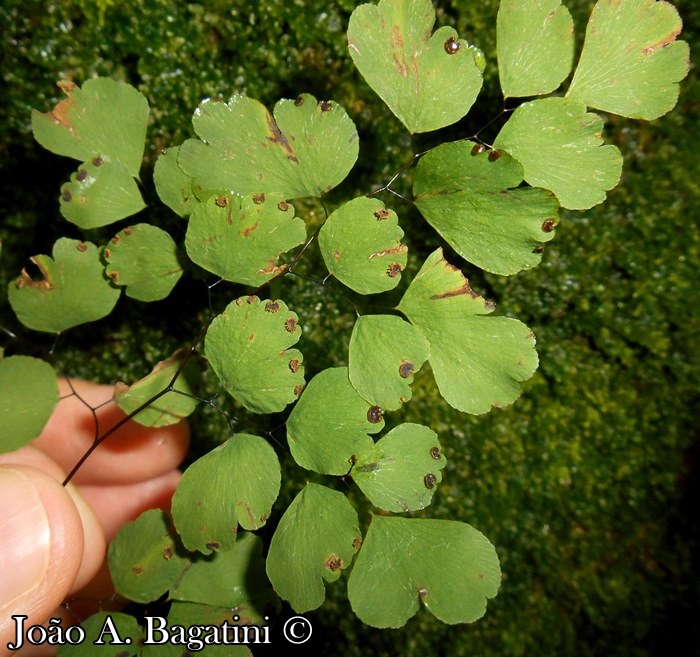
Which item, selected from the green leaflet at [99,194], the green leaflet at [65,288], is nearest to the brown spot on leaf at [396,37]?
the green leaflet at [99,194]

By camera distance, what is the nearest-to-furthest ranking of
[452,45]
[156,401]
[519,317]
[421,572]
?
[452,45], [421,572], [156,401], [519,317]

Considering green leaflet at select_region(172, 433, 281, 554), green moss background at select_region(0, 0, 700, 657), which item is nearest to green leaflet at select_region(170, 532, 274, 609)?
green leaflet at select_region(172, 433, 281, 554)

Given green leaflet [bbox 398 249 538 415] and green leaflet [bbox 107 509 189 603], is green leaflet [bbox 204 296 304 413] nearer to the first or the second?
green leaflet [bbox 398 249 538 415]

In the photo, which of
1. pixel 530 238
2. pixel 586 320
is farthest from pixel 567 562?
pixel 530 238

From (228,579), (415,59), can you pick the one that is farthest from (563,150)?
(228,579)

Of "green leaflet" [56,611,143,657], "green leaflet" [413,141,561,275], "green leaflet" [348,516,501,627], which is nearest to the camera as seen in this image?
"green leaflet" [413,141,561,275]
